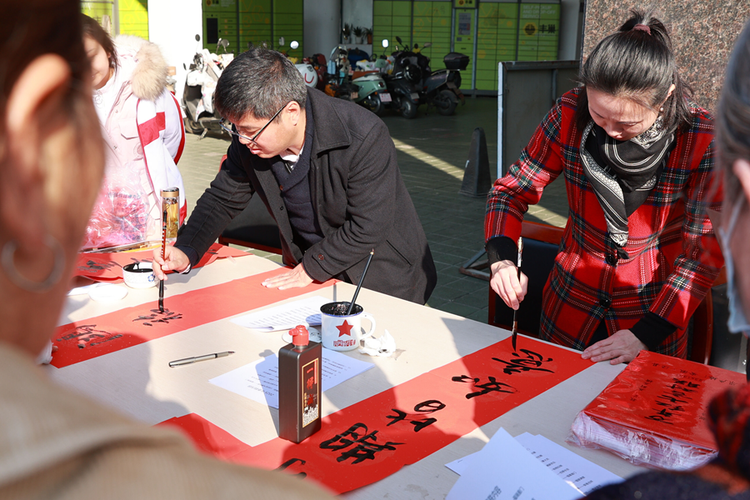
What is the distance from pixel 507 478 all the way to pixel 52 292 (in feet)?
2.89

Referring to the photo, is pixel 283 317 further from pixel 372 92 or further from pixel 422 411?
pixel 372 92

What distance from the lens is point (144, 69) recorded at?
3.07 metres

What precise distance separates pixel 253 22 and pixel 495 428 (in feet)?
57.2

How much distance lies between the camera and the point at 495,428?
136 cm

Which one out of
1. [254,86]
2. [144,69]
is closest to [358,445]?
[254,86]

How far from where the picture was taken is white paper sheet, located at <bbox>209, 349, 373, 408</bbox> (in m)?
1.49

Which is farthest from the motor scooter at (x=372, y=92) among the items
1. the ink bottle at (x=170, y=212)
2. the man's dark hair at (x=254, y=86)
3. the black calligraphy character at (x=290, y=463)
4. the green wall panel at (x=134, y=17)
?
the black calligraphy character at (x=290, y=463)

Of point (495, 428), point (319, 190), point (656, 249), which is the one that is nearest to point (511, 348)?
point (495, 428)

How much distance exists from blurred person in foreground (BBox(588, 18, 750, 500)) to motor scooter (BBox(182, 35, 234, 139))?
10039 mm

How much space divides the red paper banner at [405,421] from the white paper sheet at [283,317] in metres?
0.48

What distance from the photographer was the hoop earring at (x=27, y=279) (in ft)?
1.24

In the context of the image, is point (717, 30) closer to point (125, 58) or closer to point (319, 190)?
point (319, 190)

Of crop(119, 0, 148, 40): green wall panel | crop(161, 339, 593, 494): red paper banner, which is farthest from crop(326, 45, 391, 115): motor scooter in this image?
crop(161, 339, 593, 494): red paper banner

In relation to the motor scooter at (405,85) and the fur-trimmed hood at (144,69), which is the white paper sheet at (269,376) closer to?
the fur-trimmed hood at (144,69)
